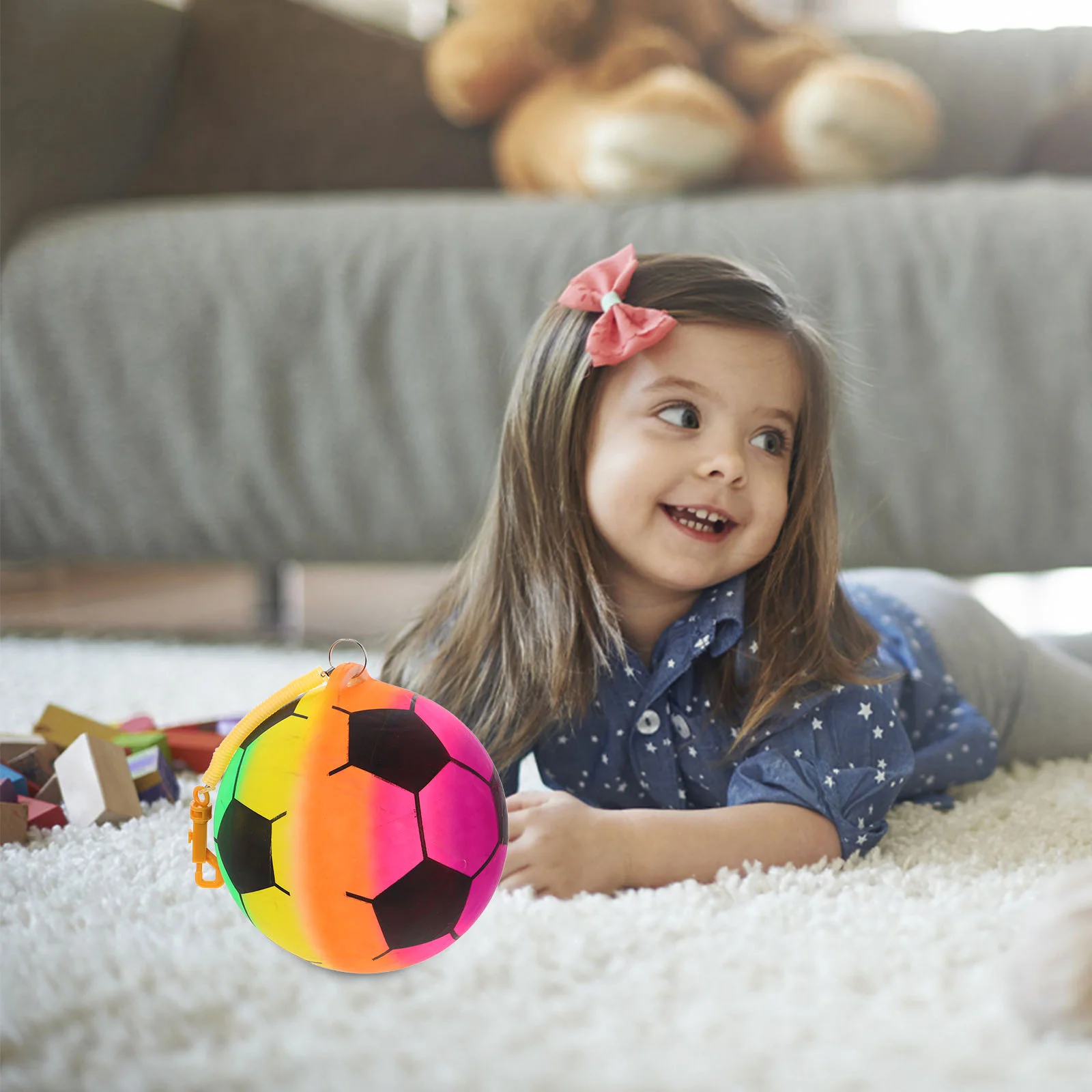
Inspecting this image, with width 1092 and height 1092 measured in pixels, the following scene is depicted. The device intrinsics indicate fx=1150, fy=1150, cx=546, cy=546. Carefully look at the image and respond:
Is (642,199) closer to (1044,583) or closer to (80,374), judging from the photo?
(80,374)

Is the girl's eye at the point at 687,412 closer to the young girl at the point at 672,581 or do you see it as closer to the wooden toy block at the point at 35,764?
the young girl at the point at 672,581

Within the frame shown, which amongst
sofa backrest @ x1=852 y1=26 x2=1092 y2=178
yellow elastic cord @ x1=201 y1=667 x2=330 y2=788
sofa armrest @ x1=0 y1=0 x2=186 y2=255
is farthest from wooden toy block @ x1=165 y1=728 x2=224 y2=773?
sofa backrest @ x1=852 y1=26 x2=1092 y2=178

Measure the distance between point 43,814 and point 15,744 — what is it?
126 mm

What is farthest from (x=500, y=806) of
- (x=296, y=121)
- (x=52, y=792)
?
(x=296, y=121)

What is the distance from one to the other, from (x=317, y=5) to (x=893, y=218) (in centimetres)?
112

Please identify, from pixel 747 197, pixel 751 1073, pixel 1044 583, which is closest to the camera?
pixel 751 1073

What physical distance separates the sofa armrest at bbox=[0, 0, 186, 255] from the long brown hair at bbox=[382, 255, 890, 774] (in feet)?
3.28

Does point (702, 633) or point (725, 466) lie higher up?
point (725, 466)

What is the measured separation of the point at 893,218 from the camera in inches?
51.1

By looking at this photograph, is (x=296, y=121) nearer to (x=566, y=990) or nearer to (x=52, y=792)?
(x=52, y=792)

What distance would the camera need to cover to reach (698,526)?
2.48ft

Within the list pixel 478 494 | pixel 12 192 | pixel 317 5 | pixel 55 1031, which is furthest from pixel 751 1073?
pixel 317 5

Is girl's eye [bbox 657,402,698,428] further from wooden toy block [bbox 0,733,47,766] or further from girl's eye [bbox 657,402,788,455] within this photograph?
wooden toy block [bbox 0,733,47,766]

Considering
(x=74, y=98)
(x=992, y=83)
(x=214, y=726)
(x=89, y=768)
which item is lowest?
(x=214, y=726)
